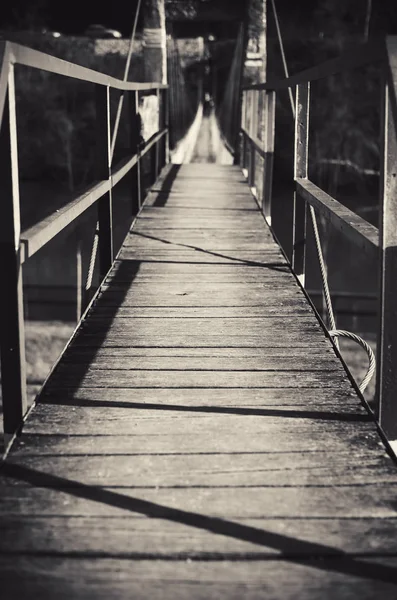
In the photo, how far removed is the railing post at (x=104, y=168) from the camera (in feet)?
10.1

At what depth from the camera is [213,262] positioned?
372cm

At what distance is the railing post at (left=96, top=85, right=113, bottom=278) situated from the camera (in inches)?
121

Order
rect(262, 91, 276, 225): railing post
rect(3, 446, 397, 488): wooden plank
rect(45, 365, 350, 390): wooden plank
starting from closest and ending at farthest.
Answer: rect(3, 446, 397, 488): wooden plank → rect(45, 365, 350, 390): wooden plank → rect(262, 91, 276, 225): railing post

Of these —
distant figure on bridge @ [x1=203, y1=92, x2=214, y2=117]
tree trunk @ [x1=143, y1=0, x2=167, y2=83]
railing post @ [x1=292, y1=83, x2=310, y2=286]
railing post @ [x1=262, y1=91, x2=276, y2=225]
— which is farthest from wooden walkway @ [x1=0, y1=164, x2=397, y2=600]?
distant figure on bridge @ [x1=203, y1=92, x2=214, y2=117]

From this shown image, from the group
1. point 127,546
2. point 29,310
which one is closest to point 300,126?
point 127,546

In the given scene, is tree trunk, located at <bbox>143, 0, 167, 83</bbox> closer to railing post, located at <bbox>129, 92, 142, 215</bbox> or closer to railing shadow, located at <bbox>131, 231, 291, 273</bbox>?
railing post, located at <bbox>129, 92, 142, 215</bbox>

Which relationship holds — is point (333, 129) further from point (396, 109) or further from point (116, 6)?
point (396, 109)

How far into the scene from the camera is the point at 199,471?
160 cm

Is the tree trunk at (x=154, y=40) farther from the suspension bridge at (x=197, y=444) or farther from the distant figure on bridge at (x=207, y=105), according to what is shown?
the distant figure on bridge at (x=207, y=105)

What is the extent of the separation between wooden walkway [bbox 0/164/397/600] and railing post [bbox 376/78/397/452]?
0.11 m

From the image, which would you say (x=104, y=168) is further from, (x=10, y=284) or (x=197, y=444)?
(x=197, y=444)

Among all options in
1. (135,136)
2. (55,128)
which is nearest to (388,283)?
(135,136)

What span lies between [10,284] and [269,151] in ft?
11.2

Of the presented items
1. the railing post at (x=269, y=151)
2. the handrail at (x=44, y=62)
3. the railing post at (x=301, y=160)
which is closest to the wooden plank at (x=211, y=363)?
the handrail at (x=44, y=62)
